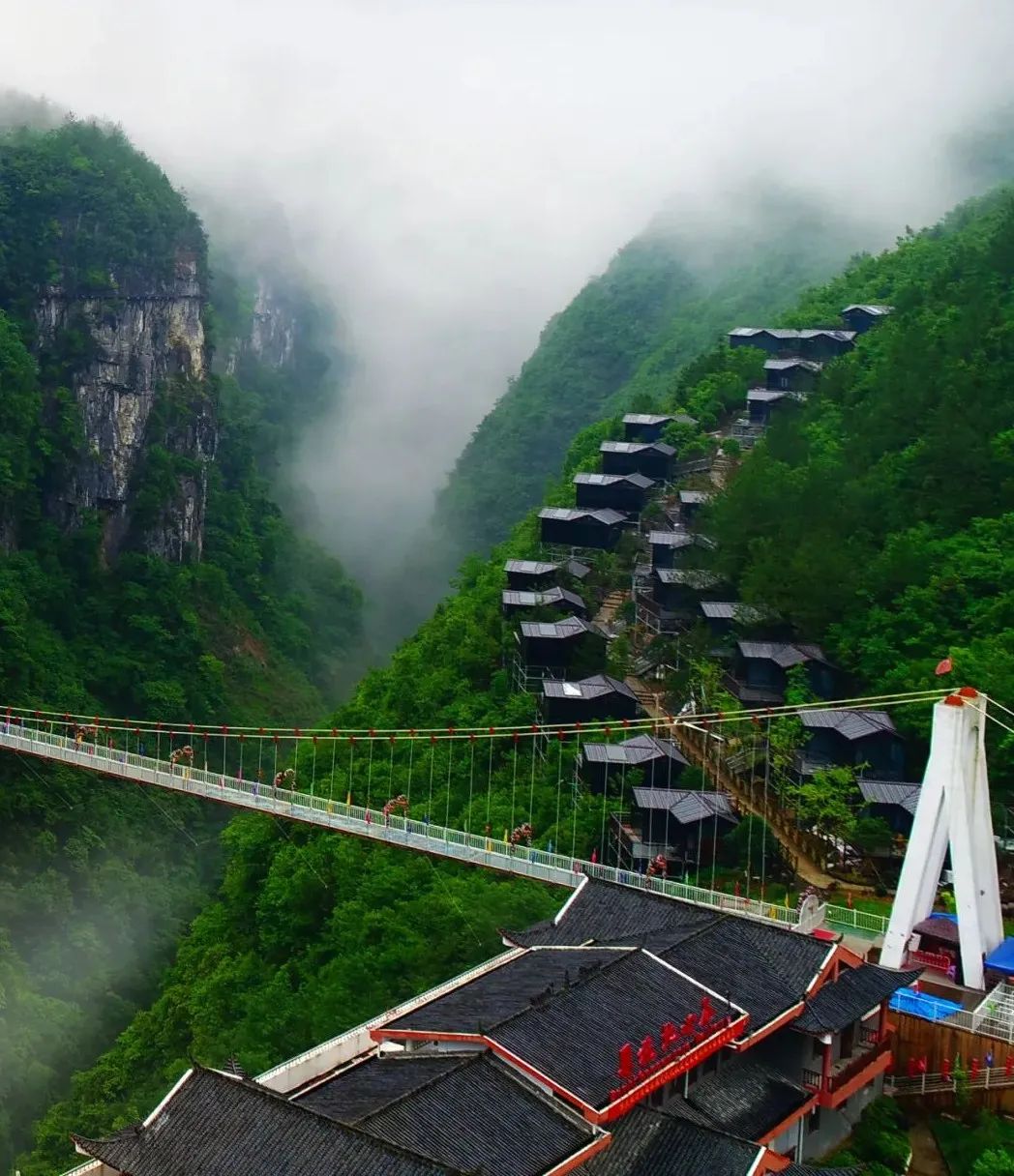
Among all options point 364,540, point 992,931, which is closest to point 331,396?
point 364,540

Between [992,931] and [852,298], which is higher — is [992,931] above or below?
below

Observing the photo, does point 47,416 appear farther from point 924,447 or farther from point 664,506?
point 924,447

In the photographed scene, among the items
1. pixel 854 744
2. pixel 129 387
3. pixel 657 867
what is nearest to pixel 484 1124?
pixel 657 867

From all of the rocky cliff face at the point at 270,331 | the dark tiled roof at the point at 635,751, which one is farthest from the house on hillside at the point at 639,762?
the rocky cliff face at the point at 270,331

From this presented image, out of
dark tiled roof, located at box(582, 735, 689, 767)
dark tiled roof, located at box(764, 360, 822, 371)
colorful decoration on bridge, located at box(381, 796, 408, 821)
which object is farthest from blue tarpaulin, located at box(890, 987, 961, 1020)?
dark tiled roof, located at box(764, 360, 822, 371)

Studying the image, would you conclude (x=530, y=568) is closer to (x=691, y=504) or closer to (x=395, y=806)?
(x=691, y=504)

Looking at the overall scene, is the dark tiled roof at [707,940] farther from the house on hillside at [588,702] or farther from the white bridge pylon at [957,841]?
the house on hillside at [588,702]

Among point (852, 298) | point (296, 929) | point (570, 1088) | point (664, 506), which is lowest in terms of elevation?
point (296, 929)
